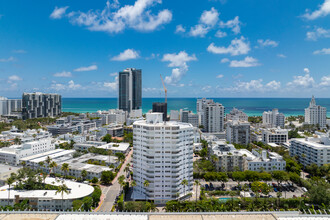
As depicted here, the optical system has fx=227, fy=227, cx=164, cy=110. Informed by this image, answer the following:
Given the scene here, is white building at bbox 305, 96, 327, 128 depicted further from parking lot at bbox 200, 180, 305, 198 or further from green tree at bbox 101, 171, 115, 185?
green tree at bbox 101, 171, 115, 185

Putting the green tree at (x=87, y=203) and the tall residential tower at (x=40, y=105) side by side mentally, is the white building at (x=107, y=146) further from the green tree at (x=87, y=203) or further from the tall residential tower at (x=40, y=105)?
the tall residential tower at (x=40, y=105)

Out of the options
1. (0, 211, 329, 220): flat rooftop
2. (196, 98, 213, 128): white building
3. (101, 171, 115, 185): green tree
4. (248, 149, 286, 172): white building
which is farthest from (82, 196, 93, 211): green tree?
(196, 98, 213, 128): white building

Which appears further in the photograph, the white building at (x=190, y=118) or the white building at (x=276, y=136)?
the white building at (x=190, y=118)

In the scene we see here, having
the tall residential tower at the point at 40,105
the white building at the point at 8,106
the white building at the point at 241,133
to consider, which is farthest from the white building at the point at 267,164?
the white building at the point at 8,106

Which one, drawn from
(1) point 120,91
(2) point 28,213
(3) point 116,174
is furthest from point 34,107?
(2) point 28,213

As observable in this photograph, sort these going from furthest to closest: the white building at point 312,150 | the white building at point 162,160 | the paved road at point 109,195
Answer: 1. the white building at point 312,150
2. the white building at point 162,160
3. the paved road at point 109,195

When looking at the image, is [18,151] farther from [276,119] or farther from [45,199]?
[276,119]
